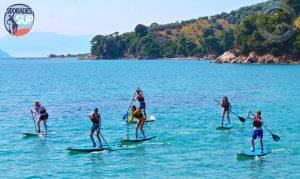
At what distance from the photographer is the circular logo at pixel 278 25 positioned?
7028 inches

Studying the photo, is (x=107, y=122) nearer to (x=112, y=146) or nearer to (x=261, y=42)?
(x=112, y=146)

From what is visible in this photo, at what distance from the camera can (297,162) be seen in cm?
3139

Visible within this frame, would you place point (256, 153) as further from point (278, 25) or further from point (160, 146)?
point (278, 25)

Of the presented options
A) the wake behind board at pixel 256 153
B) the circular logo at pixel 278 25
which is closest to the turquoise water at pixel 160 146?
the wake behind board at pixel 256 153

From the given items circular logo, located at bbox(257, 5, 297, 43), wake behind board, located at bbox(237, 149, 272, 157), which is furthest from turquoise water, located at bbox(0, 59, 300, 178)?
circular logo, located at bbox(257, 5, 297, 43)

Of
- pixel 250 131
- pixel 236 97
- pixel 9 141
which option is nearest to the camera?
pixel 9 141

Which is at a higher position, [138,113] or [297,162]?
[138,113]

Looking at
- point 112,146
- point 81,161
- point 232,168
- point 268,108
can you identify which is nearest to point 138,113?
point 112,146

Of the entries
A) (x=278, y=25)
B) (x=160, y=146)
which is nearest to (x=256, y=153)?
(x=160, y=146)

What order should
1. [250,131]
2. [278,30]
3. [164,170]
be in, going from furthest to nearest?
[278,30] < [250,131] < [164,170]

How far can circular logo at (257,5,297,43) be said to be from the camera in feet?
586

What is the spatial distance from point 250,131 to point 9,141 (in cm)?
1778

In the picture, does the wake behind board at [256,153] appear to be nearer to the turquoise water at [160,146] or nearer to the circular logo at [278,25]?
the turquoise water at [160,146]

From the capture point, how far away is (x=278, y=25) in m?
177
